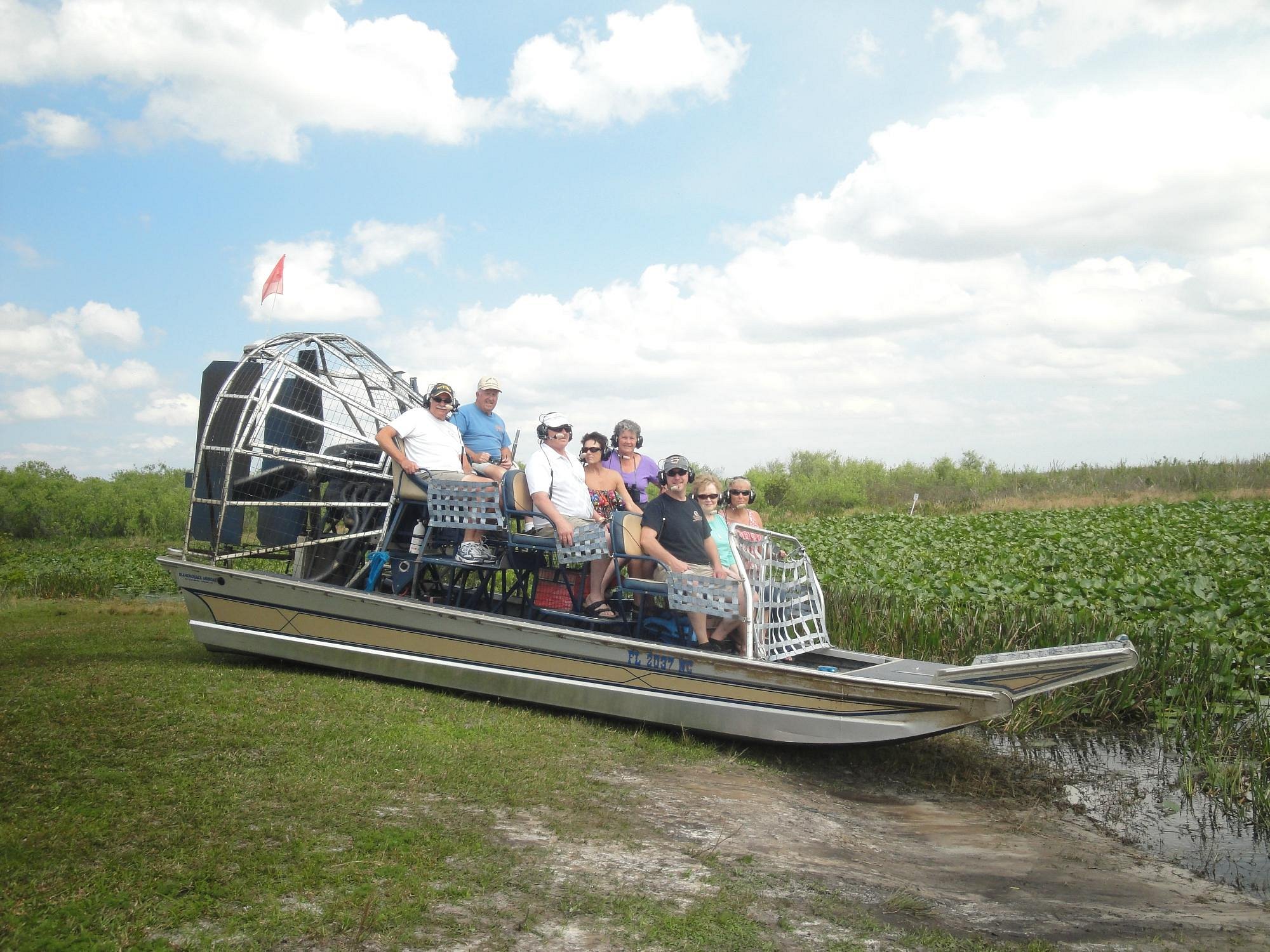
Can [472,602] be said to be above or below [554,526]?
below

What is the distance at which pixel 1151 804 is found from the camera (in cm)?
671

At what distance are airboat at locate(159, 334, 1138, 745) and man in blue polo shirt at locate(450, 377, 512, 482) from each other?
0.69 metres

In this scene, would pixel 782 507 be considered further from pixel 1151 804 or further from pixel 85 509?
pixel 1151 804

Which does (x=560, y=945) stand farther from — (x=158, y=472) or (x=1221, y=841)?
(x=158, y=472)

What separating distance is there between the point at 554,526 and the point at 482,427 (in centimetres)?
185

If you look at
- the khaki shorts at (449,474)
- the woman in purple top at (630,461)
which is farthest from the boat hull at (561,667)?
the woman in purple top at (630,461)

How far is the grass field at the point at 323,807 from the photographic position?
3.52 metres

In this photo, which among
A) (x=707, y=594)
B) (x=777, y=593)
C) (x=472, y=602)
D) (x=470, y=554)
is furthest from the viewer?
(x=472, y=602)

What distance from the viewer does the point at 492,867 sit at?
163 inches

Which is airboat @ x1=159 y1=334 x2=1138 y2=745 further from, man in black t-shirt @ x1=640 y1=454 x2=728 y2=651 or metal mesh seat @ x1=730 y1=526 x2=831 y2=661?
man in black t-shirt @ x1=640 y1=454 x2=728 y2=651

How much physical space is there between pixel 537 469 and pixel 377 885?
379 cm

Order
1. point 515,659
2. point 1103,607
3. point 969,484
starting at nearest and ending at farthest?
1. point 515,659
2. point 1103,607
3. point 969,484

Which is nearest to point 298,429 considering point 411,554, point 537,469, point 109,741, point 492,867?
point 411,554

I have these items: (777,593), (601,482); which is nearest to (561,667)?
(601,482)
